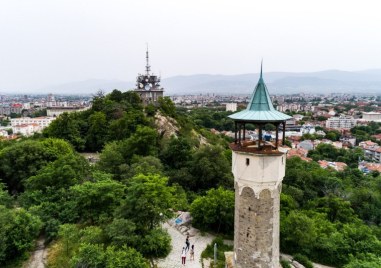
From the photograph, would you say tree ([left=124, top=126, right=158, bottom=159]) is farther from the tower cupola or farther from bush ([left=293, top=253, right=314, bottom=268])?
the tower cupola

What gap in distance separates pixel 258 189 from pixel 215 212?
365 inches

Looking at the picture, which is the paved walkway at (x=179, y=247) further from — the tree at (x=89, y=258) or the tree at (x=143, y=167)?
the tree at (x=143, y=167)

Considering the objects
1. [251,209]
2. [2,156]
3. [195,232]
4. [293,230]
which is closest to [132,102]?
[2,156]

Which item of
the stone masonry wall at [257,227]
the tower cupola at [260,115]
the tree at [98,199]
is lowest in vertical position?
the tree at [98,199]

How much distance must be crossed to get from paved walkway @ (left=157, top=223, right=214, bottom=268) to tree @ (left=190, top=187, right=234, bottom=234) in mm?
832

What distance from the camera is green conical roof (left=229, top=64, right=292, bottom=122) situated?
420 inches

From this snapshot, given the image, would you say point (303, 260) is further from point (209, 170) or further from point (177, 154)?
point (177, 154)

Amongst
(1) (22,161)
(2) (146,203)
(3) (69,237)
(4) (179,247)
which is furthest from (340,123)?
(3) (69,237)

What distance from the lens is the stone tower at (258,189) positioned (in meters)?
10.4

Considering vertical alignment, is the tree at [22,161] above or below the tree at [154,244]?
above

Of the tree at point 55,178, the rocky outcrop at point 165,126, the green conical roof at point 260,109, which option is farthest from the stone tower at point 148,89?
Answer: the green conical roof at point 260,109

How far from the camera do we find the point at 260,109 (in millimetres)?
10992

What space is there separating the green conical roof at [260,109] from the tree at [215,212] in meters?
9.64

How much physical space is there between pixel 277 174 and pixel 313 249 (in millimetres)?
11670
